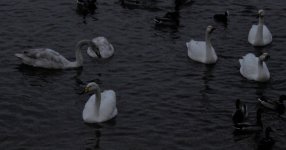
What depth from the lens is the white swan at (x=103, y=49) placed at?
26219mm

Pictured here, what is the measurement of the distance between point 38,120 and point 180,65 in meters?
6.71

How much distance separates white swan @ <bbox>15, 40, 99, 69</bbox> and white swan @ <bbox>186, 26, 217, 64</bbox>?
4014mm

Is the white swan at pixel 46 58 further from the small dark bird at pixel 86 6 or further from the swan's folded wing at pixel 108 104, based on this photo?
the small dark bird at pixel 86 6

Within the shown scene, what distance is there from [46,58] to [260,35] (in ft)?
27.2

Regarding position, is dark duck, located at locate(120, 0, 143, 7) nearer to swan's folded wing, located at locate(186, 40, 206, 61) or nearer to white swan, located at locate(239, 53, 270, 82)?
swan's folded wing, located at locate(186, 40, 206, 61)

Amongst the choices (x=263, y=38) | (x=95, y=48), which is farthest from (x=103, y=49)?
(x=263, y=38)

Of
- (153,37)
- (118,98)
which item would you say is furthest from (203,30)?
(118,98)

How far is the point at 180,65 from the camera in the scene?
2588cm

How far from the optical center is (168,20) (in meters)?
29.5

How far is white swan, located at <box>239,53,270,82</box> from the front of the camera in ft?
79.8

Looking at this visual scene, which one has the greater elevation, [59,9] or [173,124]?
[59,9]

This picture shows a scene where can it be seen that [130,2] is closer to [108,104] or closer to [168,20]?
[168,20]

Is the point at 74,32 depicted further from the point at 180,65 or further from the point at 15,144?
the point at 15,144

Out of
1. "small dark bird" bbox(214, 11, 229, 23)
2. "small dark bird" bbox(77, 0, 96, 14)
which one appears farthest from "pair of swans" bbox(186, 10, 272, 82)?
"small dark bird" bbox(77, 0, 96, 14)
